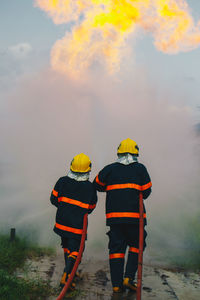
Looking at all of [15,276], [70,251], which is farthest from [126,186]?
[15,276]

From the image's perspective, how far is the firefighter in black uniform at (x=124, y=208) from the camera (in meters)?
4.24

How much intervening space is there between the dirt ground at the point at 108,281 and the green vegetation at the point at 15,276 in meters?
0.21

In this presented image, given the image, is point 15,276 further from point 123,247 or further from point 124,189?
point 124,189

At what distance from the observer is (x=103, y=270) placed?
5.29 metres

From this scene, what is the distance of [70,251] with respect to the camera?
443cm

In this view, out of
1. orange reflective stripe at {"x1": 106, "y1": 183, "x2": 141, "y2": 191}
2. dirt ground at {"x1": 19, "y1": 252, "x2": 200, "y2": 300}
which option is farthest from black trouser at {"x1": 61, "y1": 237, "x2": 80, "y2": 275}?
orange reflective stripe at {"x1": 106, "y1": 183, "x2": 141, "y2": 191}

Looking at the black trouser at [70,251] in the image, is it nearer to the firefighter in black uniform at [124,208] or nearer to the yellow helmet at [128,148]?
the firefighter in black uniform at [124,208]

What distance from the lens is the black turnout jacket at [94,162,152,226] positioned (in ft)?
14.0

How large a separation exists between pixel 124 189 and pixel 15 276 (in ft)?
6.49

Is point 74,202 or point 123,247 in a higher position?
point 74,202

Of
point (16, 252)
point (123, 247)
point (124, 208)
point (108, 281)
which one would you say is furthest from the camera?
point (16, 252)

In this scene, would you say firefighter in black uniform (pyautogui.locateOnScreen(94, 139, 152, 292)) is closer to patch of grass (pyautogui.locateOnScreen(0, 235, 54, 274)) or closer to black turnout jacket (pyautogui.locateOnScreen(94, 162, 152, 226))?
black turnout jacket (pyautogui.locateOnScreen(94, 162, 152, 226))

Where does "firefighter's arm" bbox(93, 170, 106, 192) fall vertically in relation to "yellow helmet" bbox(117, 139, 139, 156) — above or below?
below

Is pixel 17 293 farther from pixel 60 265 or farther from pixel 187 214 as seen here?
pixel 187 214
